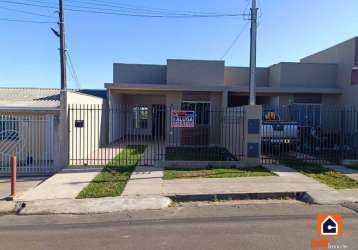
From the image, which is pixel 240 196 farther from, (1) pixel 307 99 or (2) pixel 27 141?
(1) pixel 307 99

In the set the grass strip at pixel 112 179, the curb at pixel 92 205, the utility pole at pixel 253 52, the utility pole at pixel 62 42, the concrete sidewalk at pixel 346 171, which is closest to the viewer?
the curb at pixel 92 205

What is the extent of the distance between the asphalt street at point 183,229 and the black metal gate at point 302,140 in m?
6.65

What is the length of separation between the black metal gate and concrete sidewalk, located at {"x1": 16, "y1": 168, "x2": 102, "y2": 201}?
677 centimetres

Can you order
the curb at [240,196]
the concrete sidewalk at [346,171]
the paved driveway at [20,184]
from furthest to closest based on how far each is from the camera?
1. the concrete sidewalk at [346,171]
2. the paved driveway at [20,184]
3. the curb at [240,196]


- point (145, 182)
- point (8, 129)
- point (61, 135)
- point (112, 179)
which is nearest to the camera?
point (145, 182)

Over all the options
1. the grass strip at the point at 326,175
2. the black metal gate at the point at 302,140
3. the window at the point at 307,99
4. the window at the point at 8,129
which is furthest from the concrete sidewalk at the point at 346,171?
the window at the point at 8,129

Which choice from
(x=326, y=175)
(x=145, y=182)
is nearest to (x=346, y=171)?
(x=326, y=175)

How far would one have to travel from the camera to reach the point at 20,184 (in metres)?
9.78

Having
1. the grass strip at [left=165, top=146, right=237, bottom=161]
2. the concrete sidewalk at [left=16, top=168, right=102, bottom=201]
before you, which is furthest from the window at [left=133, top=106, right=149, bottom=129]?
the concrete sidewalk at [left=16, top=168, right=102, bottom=201]

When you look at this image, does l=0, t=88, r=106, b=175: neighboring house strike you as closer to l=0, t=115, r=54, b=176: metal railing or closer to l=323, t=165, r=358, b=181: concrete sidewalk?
l=0, t=115, r=54, b=176: metal railing

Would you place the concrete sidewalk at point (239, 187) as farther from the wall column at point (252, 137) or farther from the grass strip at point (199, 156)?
the grass strip at point (199, 156)

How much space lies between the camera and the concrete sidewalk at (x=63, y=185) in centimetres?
835

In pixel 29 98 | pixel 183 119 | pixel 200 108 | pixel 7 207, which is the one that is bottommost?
pixel 7 207

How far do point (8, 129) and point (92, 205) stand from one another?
22.1ft
